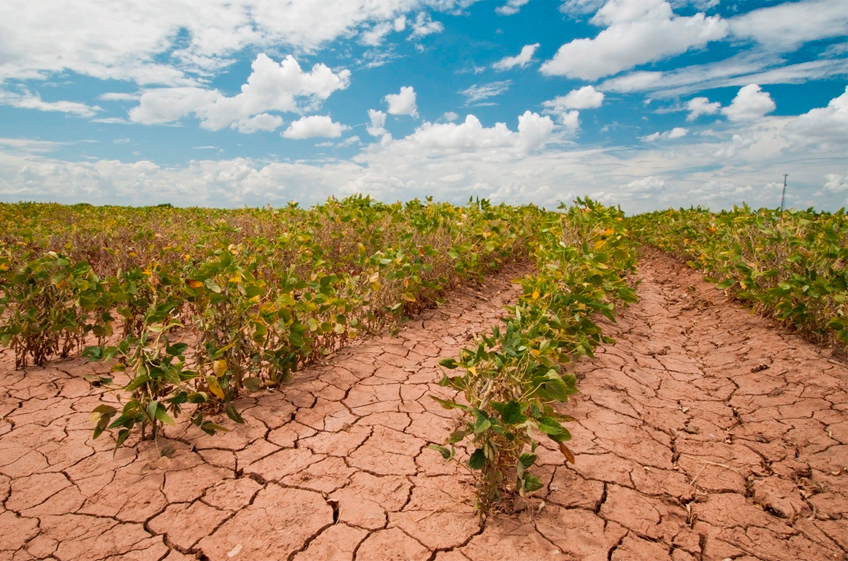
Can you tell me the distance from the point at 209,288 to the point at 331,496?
1.28 m

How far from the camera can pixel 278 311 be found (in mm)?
2840

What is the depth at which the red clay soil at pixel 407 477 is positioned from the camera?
6.02 ft

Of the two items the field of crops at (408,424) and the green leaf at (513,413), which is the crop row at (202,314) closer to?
the field of crops at (408,424)

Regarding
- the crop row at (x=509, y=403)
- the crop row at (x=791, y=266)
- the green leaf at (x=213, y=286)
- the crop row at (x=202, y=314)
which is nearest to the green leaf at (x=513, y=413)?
the crop row at (x=509, y=403)

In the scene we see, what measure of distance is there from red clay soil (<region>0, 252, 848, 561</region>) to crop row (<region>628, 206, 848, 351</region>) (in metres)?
0.59

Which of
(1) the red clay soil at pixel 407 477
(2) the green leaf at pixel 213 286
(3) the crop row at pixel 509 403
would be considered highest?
(2) the green leaf at pixel 213 286

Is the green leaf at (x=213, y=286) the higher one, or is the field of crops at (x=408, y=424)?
the green leaf at (x=213, y=286)

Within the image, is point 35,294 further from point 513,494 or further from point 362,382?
point 513,494

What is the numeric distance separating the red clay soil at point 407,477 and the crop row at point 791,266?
23.3 inches

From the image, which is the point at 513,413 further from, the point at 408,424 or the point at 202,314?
the point at 202,314

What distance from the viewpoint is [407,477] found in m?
2.20

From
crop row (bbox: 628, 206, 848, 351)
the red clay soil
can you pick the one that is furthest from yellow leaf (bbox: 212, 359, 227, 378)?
crop row (bbox: 628, 206, 848, 351)

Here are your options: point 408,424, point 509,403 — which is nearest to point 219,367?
point 408,424

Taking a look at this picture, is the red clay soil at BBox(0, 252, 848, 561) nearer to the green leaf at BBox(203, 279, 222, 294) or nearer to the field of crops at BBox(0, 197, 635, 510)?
the field of crops at BBox(0, 197, 635, 510)
